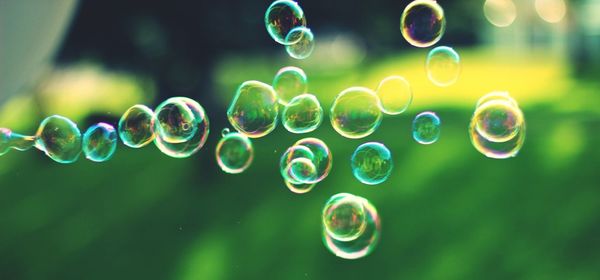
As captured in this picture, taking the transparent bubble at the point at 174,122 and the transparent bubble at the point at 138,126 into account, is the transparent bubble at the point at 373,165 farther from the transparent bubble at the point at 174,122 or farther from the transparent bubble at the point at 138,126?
the transparent bubble at the point at 138,126

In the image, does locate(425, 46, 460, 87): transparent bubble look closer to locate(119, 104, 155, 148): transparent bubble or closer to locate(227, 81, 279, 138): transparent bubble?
locate(227, 81, 279, 138): transparent bubble

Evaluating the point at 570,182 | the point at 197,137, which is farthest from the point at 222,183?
the point at 197,137

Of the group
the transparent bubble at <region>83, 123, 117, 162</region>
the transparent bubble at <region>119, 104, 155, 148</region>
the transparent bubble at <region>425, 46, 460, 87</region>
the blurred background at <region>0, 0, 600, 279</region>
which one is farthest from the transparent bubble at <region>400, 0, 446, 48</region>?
the blurred background at <region>0, 0, 600, 279</region>

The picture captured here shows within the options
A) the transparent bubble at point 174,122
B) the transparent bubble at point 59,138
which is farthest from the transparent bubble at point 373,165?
the transparent bubble at point 59,138

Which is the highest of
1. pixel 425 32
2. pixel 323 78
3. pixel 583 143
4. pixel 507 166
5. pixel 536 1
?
pixel 536 1

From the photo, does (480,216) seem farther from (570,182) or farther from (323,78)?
→ (323,78)

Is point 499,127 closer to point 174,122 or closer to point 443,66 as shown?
point 443,66

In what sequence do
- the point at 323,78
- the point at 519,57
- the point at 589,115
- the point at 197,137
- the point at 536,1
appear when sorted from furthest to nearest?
the point at 519,57
the point at 323,78
the point at 536,1
the point at 589,115
the point at 197,137
